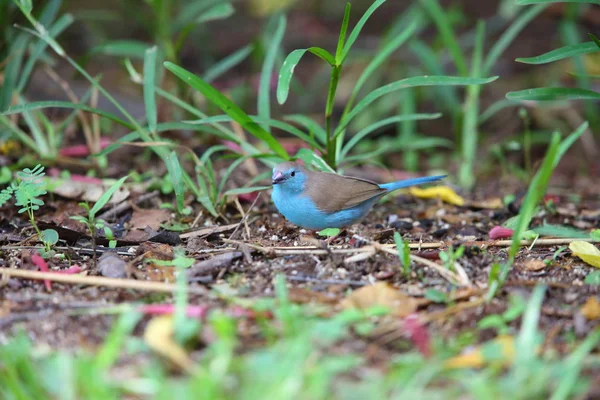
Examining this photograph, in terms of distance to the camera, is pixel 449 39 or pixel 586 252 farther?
pixel 449 39

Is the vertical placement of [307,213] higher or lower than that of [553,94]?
lower

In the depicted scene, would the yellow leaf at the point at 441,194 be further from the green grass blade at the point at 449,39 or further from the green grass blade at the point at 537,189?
the green grass blade at the point at 537,189

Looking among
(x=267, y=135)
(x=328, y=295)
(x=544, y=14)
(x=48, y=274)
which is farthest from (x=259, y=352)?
(x=544, y=14)

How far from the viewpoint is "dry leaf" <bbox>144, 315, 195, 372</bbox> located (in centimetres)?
219

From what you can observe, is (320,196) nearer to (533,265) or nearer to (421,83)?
(421,83)

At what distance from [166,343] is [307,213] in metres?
1.58

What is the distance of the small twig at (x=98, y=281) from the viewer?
2.81 metres

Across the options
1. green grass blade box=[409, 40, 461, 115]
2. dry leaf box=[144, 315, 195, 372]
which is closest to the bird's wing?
dry leaf box=[144, 315, 195, 372]

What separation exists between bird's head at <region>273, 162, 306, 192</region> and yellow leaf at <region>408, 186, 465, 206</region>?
1090 millimetres

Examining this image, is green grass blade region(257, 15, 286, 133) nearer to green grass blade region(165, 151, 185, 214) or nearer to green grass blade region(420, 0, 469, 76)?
green grass blade region(165, 151, 185, 214)

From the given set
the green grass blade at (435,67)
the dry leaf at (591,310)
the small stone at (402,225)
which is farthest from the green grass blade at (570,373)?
the green grass blade at (435,67)

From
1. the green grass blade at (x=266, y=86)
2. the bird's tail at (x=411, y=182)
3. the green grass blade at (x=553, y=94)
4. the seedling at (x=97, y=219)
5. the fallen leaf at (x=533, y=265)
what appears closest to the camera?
the fallen leaf at (x=533, y=265)

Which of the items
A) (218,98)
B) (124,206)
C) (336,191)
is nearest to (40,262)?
(124,206)

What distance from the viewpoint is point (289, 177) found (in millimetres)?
3818
